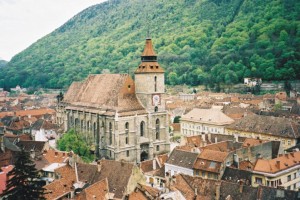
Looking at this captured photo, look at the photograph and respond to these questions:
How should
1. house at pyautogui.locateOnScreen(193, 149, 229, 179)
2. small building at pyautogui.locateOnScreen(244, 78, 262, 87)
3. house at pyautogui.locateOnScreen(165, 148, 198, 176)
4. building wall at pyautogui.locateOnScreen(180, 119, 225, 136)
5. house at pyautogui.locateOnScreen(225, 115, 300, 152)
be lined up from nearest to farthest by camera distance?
house at pyautogui.locateOnScreen(193, 149, 229, 179), house at pyautogui.locateOnScreen(165, 148, 198, 176), house at pyautogui.locateOnScreen(225, 115, 300, 152), building wall at pyautogui.locateOnScreen(180, 119, 225, 136), small building at pyautogui.locateOnScreen(244, 78, 262, 87)

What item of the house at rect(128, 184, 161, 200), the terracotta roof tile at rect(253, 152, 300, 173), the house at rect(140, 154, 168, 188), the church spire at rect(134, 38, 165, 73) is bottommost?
the house at rect(140, 154, 168, 188)

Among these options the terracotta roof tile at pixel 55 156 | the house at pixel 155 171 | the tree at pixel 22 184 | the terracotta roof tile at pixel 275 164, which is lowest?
the house at pixel 155 171

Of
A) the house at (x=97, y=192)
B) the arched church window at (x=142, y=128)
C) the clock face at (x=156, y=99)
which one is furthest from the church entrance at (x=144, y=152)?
the house at (x=97, y=192)

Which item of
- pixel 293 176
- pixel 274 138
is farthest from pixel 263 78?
pixel 293 176

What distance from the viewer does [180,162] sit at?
194ft

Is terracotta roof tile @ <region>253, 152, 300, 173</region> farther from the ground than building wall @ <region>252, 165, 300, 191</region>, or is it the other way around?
terracotta roof tile @ <region>253, 152, 300, 173</region>

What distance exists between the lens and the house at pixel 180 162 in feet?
191

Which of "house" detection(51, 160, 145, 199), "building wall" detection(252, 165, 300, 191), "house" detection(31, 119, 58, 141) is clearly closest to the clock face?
"house" detection(51, 160, 145, 199)

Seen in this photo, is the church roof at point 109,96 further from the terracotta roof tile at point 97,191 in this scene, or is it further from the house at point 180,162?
the terracotta roof tile at point 97,191

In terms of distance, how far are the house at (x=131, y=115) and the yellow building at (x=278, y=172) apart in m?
26.3

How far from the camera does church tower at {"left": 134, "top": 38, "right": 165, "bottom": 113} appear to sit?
247 ft

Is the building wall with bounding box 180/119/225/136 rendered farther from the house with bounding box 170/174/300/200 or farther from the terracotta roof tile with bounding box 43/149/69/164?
the house with bounding box 170/174/300/200

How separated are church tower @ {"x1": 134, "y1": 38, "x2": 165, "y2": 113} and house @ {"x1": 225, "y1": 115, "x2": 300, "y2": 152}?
2113 cm

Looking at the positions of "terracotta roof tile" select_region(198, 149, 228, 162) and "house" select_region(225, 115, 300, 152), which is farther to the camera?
"house" select_region(225, 115, 300, 152)
